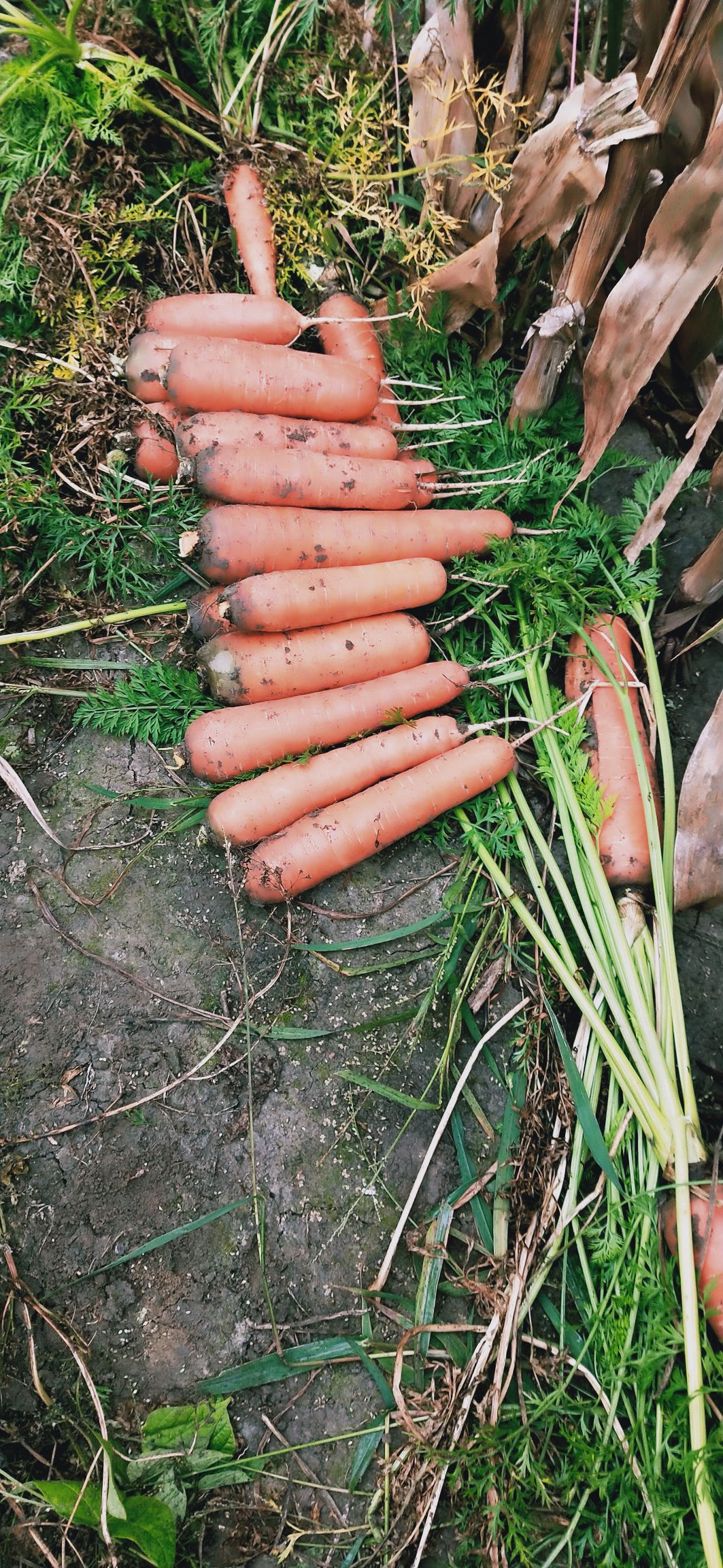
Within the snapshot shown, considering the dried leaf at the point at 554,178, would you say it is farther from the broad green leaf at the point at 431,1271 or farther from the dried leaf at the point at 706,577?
the broad green leaf at the point at 431,1271

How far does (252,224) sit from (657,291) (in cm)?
118

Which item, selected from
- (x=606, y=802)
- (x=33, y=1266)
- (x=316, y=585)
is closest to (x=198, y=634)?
(x=316, y=585)

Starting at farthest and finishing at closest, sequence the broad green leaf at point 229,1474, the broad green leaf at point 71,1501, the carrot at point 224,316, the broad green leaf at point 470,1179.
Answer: the carrot at point 224,316, the broad green leaf at point 470,1179, the broad green leaf at point 229,1474, the broad green leaf at point 71,1501

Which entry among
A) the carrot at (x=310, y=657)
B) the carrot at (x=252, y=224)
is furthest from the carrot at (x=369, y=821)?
the carrot at (x=252, y=224)

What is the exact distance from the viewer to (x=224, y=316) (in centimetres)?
224

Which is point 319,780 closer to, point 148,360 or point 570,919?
point 570,919

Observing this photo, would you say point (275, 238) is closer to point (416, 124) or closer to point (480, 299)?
point (416, 124)

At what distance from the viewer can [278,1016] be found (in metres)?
1.92

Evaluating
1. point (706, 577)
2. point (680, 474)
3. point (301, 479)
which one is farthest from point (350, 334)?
point (706, 577)

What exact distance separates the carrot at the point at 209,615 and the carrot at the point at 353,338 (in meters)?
0.76

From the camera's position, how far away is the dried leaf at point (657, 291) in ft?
5.43

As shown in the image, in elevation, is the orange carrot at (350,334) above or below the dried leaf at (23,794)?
above

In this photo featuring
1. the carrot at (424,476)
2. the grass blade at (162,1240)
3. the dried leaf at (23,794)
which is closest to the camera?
the grass blade at (162,1240)

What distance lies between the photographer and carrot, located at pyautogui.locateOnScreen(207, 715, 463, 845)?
6.60 feet
